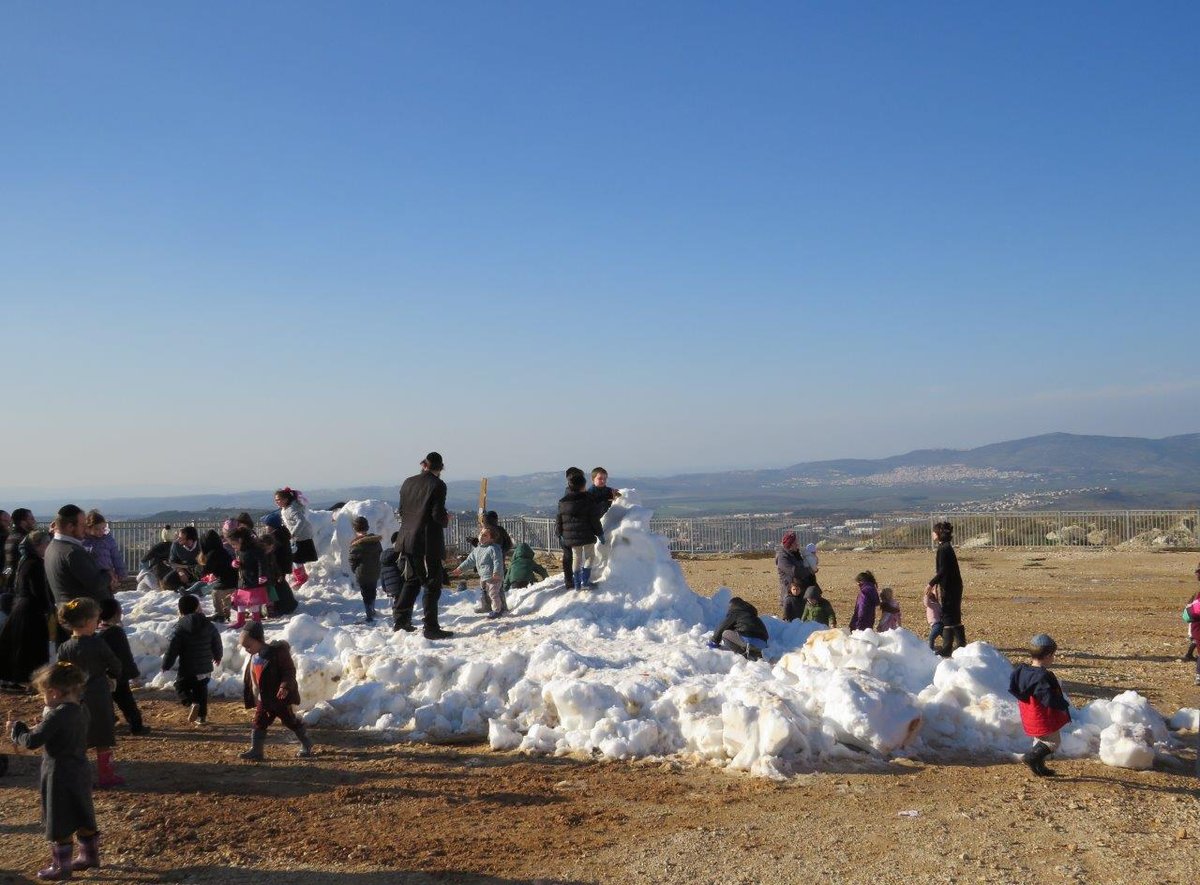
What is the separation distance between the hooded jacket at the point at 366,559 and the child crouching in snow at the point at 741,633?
14.7 ft

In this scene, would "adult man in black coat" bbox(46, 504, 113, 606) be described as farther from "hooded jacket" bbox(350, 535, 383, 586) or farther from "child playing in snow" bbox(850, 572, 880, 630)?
"child playing in snow" bbox(850, 572, 880, 630)

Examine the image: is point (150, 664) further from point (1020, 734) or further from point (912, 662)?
point (1020, 734)

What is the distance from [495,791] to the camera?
23.9 feet

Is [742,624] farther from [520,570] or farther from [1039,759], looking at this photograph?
[520,570]

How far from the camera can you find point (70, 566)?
8469 millimetres

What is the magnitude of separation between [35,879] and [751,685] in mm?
5283

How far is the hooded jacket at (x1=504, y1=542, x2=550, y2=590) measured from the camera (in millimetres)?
12734

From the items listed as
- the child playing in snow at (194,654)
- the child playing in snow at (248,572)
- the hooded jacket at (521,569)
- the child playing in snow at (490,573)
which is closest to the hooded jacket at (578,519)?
the child playing in snow at (490,573)

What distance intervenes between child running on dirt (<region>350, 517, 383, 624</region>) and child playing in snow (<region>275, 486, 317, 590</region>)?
1186 millimetres

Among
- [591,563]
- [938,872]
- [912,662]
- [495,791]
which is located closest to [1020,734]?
[912,662]

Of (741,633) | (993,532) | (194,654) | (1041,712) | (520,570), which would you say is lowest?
(993,532)

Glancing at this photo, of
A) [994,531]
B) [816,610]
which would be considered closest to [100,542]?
[816,610]

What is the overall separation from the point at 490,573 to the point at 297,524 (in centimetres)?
334

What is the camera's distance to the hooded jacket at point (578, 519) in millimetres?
11391
